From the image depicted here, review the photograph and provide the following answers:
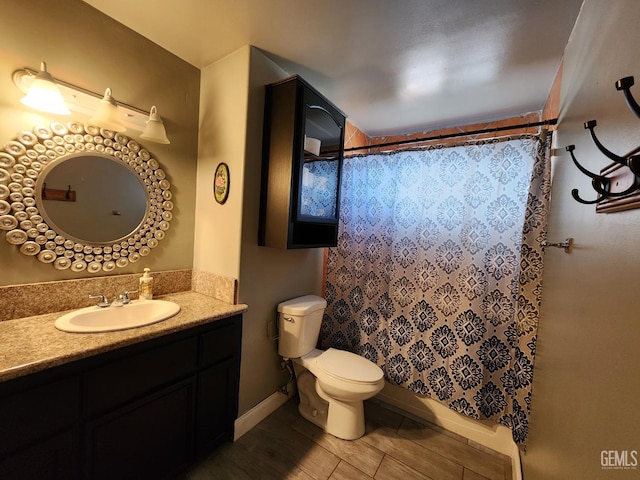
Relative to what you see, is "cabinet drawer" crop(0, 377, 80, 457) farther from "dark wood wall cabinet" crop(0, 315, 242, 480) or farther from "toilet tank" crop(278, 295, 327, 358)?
"toilet tank" crop(278, 295, 327, 358)

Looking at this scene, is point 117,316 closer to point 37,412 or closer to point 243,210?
point 37,412

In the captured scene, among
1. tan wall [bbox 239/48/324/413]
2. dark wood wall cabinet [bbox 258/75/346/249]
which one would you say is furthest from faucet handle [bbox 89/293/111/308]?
dark wood wall cabinet [bbox 258/75/346/249]

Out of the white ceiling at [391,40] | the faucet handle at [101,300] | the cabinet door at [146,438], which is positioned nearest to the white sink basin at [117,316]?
the faucet handle at [101,300]

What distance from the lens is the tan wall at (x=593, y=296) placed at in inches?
19.6

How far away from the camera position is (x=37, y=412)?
83 centimetres

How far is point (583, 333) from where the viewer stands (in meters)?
0.70

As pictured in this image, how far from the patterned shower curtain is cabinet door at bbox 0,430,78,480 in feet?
5.43

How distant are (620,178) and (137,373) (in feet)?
5.58

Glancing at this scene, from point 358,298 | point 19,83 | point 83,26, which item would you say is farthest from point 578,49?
point 19,83

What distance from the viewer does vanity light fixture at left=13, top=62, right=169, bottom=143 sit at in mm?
1091

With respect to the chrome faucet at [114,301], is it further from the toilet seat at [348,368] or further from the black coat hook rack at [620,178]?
the black coat hook rack at [620,178]

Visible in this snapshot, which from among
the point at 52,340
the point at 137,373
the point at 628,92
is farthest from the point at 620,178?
the point at 52,340

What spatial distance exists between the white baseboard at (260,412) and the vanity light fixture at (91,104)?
1.76 meters

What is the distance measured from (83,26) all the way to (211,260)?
4.47 feet
